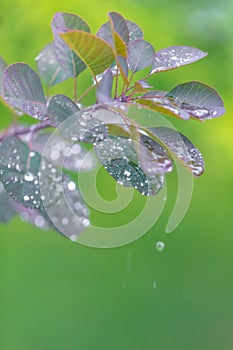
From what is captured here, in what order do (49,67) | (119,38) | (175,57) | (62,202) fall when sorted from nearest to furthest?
(119,38)
(175,57)
(62,202)
(49,67)

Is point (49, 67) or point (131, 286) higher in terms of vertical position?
point (49, 67)

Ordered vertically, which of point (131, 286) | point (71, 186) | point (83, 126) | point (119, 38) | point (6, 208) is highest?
point (119, 38)

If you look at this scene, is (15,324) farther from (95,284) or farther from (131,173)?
(131,173)

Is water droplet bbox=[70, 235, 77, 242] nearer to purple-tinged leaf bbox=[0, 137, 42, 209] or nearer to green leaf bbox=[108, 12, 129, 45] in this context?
purple-tinged leaf bbox=[0, 137, 42, 209]

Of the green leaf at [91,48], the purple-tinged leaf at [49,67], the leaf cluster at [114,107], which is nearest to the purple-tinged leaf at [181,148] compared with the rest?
the leaf cluster at [114,107]

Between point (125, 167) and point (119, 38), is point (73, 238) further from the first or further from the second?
point (119, 38)

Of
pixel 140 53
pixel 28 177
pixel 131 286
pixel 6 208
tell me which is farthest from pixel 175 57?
pixel 131 286

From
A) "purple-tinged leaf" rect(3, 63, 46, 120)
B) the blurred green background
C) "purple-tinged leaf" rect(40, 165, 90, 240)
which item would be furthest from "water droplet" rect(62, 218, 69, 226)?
the blurred green background

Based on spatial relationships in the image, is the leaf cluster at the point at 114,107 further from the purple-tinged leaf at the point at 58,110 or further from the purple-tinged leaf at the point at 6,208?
the purple-tinged leaf at the point at 6,208
